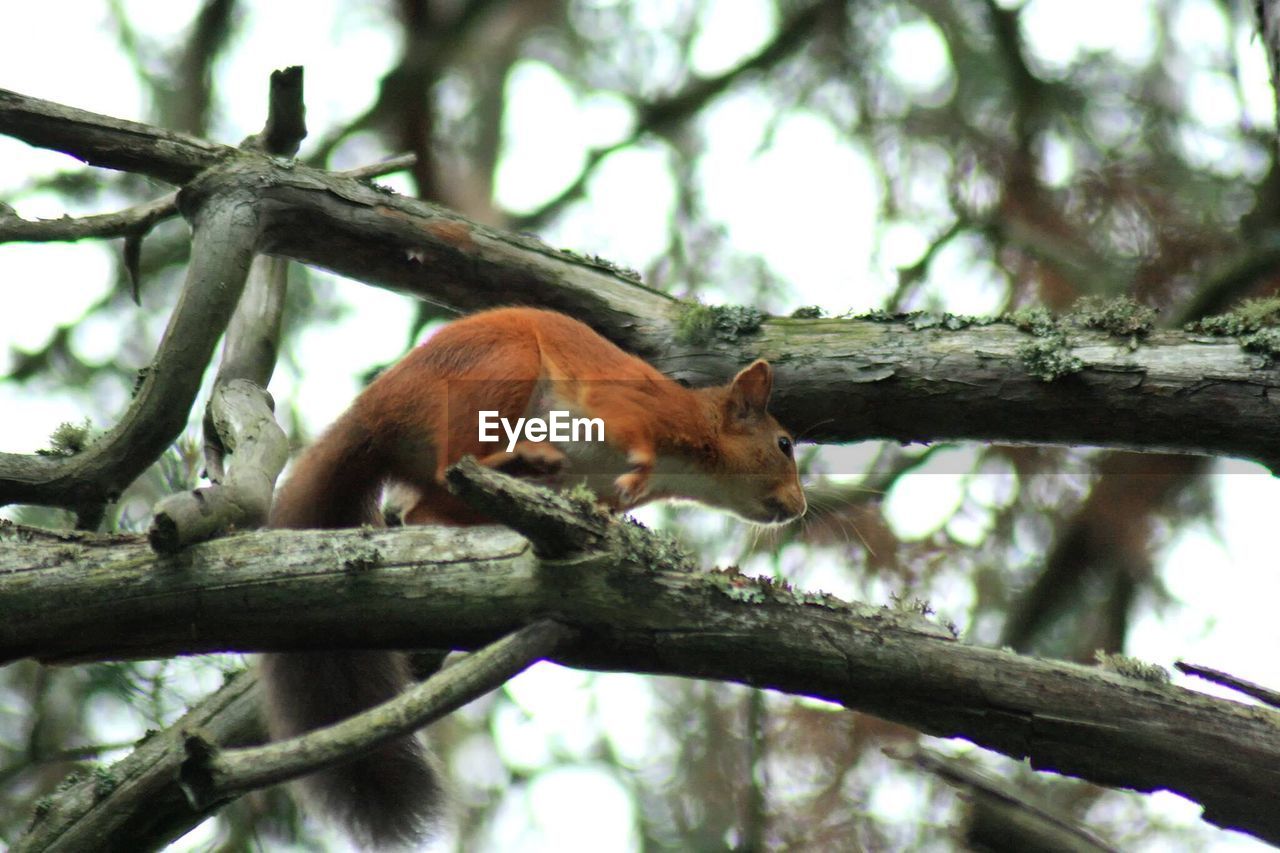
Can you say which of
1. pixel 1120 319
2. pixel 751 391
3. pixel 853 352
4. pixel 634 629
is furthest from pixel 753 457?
pixel 634 629

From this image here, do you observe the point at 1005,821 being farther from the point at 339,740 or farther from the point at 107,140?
the point at 107,140

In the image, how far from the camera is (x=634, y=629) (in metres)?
2.14

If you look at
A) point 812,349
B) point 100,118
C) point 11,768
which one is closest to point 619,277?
point 812,349

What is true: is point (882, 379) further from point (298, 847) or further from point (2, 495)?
point (298, 847)

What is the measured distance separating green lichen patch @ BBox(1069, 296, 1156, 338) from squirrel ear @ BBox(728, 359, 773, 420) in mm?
753

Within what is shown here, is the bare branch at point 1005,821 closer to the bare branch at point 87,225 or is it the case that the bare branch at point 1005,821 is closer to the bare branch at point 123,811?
the bare branch at point 123,811

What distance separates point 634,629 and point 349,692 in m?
0.85

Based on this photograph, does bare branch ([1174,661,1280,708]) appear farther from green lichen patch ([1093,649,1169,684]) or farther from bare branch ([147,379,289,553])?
bare branch ([147,379,289,553])

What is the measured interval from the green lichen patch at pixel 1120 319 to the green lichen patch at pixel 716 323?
79 centimetres

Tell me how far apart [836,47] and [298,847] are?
4323mm

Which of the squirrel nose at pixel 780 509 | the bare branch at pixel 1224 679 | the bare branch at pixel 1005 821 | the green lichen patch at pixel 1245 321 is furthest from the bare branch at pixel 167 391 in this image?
the green lichen patch at pixel 1245 321

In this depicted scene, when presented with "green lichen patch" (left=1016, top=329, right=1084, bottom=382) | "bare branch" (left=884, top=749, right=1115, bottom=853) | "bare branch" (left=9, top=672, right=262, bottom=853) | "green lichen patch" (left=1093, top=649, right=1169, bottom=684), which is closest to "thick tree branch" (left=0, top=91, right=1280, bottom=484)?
"green lichen patch" (left=1016, top=329, right=1084, bottom=382)

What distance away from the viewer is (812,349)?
3.02m

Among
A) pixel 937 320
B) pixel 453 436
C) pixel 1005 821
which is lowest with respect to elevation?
pixel 1005 821
